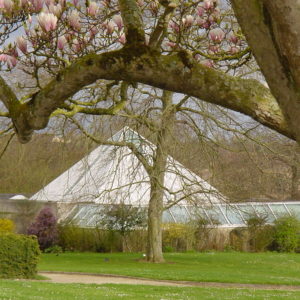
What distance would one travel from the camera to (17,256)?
52.1 ft

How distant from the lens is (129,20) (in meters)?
4.20

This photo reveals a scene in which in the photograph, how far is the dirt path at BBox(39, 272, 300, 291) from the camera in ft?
49.8

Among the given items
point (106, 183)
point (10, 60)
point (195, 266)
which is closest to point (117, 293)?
point (10, 60)

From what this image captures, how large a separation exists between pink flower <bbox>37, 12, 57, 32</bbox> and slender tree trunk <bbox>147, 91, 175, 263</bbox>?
13.4 m

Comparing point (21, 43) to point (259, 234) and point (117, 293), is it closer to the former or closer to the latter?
point (117, 293)

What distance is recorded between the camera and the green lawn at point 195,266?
54.5ft

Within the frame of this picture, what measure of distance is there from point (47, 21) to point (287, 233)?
2385 centimetres

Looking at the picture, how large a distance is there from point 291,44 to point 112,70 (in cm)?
151

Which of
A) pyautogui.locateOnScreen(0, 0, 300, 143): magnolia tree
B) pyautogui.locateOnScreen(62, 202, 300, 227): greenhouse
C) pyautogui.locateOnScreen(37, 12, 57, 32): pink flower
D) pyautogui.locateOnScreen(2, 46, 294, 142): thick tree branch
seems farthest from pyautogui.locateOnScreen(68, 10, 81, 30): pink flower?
pyautogui.locateOnScreen(62, 202, 300, 227): greenhouse

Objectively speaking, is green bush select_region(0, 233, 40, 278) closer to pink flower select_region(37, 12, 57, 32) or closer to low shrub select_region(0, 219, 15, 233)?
low shrub select_region(0, 219, 15, 233)

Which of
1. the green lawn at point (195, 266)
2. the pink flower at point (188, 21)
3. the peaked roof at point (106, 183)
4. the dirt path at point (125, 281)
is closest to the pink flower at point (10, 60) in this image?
the pink flower at point (188, 21)

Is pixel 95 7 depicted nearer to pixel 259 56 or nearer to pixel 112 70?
pixel 112 70

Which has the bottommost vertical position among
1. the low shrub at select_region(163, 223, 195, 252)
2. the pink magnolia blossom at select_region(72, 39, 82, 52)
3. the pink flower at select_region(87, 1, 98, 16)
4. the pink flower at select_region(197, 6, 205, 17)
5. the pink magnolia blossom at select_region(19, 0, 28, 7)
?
the low shrub at select_region(163, 223, 195, 252)

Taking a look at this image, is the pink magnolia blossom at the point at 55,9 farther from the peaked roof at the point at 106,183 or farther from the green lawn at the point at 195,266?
the peaked roof at the point at 106,183
